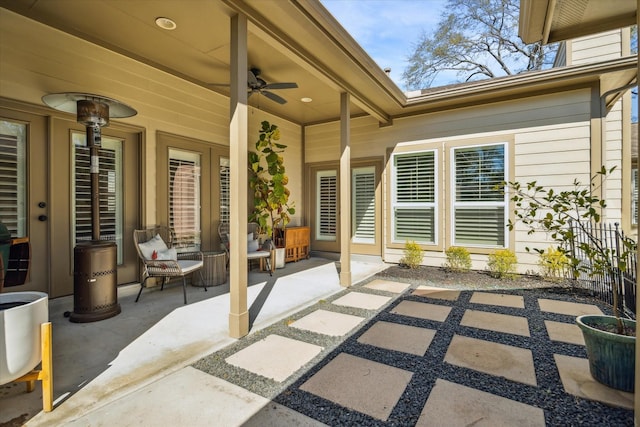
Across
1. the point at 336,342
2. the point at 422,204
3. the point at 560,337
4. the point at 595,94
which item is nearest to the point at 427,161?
the point at 422,204

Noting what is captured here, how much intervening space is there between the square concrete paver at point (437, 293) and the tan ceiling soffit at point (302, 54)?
294cm

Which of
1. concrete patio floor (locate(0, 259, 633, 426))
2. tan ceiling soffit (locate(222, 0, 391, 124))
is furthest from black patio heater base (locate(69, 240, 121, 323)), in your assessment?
tan ceiling soffit (locate(222, 0, 391, 124))

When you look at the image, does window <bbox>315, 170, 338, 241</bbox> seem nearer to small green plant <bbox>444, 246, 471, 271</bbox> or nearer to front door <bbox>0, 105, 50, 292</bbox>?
small green plant <bbox>444, 246, 471, 271</bbox>

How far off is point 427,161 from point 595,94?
2.48m

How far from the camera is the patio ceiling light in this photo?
318 centimetres

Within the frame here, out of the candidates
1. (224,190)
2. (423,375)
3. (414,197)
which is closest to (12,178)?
(224,190)

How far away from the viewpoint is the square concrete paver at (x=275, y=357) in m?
2.22

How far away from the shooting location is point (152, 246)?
12.7 feet

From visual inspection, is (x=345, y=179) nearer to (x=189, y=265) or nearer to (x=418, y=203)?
(x=418, y=203)

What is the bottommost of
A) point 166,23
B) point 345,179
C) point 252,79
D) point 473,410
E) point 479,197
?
point 473,410

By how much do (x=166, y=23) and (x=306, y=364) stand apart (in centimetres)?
356

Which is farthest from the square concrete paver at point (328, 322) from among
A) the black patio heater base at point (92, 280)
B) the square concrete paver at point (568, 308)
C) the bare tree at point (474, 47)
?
the bare tree at point (474, 47)

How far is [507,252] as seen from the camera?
194 inches

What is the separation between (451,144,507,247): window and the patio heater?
16.6 ft
